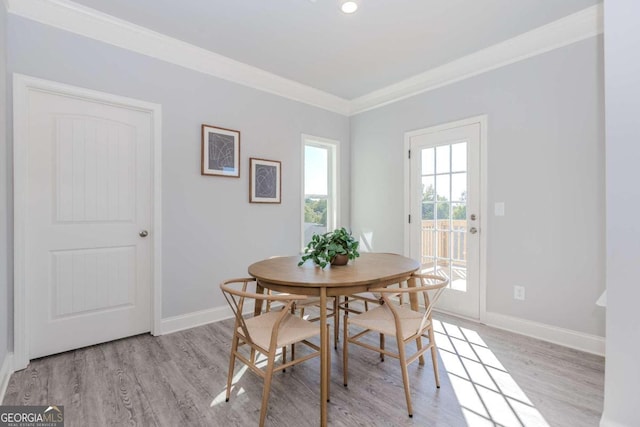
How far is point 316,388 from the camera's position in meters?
1.89

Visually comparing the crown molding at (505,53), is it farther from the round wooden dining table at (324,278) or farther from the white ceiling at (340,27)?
the round wooden dining table at (324,278)

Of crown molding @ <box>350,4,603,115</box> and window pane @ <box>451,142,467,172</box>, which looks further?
window pane @ <box>451,142,467,172</box>

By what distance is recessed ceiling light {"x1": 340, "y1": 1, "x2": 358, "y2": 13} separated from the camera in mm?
2219

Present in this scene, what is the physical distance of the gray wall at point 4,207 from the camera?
6.34 ft

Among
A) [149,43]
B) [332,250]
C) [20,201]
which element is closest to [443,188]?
[332,250]

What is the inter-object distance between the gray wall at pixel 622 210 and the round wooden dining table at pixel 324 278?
0.98 meters

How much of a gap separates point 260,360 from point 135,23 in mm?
2830

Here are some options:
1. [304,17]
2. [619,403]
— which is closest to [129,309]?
[304,17]

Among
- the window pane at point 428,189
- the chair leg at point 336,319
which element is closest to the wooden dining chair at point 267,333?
the chair leg at point 336,319

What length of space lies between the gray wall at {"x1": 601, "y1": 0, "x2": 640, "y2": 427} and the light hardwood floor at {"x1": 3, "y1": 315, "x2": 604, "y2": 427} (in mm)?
297

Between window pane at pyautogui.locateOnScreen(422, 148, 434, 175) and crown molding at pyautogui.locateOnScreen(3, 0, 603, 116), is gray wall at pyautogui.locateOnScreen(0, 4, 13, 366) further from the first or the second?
window pane at pyautogui.locateOnScreen(422, 148, 434, 175)

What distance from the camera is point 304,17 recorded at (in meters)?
2.41

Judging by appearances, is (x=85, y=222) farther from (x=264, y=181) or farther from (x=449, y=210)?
(x=449, y=210)

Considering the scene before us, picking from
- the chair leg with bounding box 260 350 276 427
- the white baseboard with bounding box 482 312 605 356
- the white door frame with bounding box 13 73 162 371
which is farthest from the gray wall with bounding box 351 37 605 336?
the white door frame with bounding box 13 73 162 371
